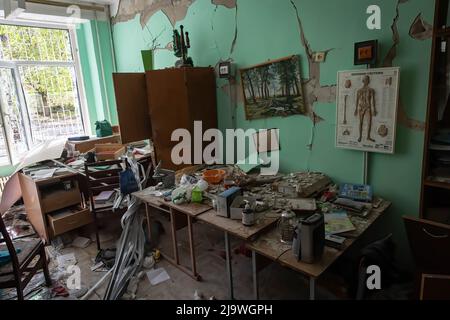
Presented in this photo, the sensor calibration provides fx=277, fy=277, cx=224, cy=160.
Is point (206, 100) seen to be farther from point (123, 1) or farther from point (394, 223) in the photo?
point (123, 1)

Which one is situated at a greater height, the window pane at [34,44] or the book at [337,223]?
→ the window pane at [34,44]

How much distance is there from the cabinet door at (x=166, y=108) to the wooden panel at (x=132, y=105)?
14 centimetres

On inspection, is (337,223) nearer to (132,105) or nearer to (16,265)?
(16,265)

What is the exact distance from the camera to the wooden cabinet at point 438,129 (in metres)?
1.50

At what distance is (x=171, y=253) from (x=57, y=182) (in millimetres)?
1589

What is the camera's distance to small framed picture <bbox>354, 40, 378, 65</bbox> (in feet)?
5.91

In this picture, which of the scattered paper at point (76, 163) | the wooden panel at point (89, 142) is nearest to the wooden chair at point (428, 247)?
the scattered paper at point (76, 163)

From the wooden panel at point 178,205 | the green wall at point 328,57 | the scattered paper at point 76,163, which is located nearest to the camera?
the green wall at point 328,57

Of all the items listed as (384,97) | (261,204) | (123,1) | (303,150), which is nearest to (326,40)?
(384,97)

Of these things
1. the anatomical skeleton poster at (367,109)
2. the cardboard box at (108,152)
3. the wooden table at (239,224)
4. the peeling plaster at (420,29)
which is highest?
the peeling plaster at (420,29)

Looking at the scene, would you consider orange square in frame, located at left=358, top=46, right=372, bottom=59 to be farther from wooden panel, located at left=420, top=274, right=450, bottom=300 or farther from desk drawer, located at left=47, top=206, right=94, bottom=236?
desk drawer, located at left=47, top=206, right=94, bottom=236

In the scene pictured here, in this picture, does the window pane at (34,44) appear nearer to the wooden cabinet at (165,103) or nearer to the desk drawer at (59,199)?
the wooden cabinet at (165,103)

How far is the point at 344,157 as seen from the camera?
2.17m

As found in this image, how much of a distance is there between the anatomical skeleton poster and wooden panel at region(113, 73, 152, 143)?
211 cm
